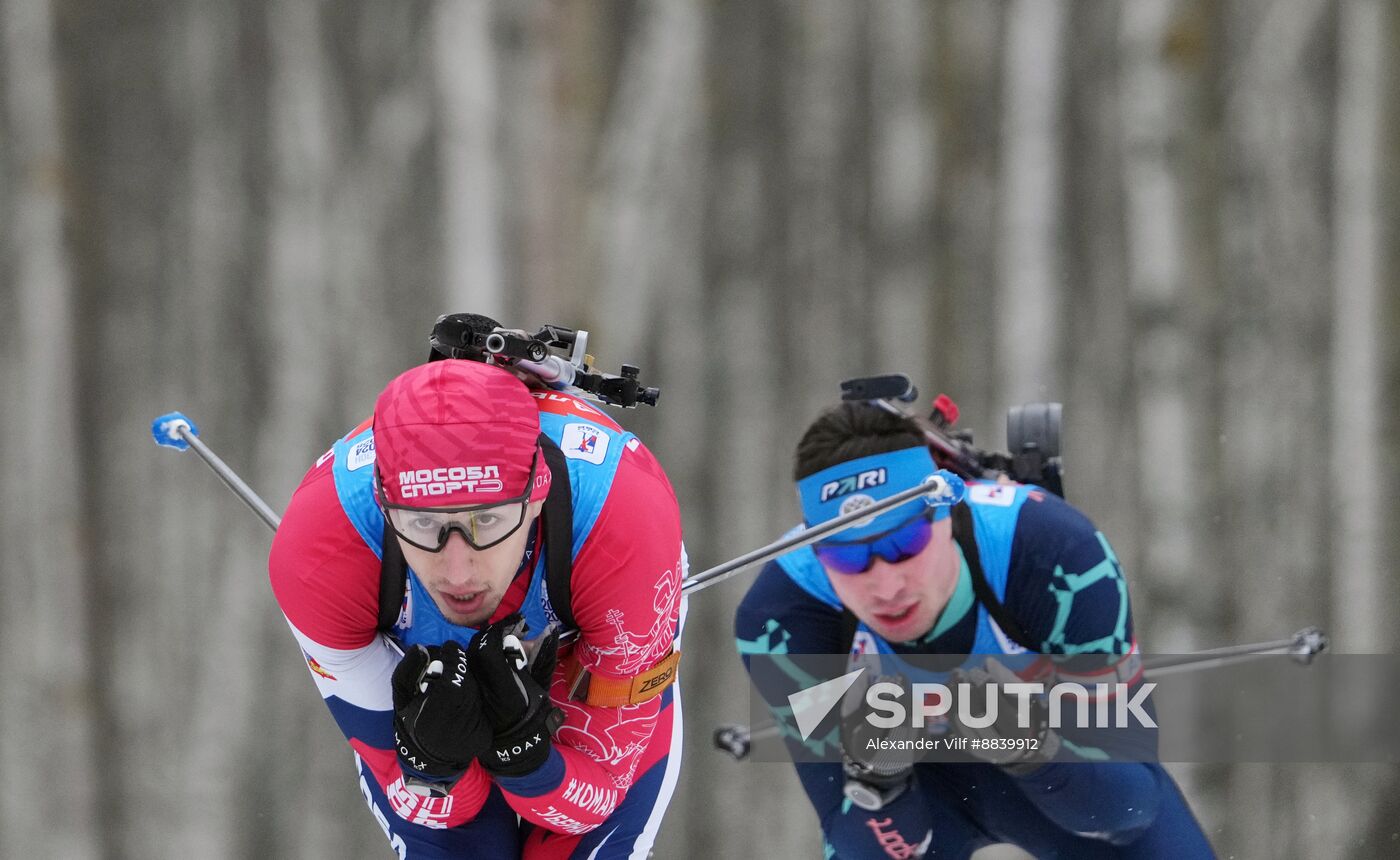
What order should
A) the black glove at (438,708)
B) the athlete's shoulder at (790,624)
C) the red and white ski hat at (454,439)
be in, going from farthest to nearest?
the athlete's shoulder at (790,624) → the black glove at (438,708) → the red and white ski hat at (454,439)

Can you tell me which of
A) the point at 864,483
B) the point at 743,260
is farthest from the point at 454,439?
the point at 743,260

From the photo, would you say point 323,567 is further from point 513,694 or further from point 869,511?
point 869,511

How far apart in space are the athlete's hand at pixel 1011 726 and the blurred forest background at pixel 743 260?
158 cm

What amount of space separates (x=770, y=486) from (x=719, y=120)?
101 cm

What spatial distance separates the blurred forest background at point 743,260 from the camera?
12.2 ft

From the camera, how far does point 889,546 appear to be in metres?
2.22

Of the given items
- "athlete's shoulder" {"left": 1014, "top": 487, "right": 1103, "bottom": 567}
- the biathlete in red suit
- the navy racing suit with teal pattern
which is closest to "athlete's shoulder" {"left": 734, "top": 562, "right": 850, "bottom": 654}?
the navy racing suit with teal pattern

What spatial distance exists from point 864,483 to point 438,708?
2.82 feet

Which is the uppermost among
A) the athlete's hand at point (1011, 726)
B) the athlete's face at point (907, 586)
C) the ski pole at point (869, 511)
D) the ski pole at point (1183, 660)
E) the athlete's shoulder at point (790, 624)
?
the ski pole at point (869, 511)

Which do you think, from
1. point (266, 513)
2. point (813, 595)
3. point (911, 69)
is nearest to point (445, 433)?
point (266, 513)

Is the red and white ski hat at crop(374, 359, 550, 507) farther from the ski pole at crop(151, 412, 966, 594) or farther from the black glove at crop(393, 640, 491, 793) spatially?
the ski pole at crop(151, 412, 966, 594)

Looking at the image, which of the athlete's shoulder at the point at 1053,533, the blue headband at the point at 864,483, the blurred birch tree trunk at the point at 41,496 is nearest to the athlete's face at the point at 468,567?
the blue headband at the point at 864,483

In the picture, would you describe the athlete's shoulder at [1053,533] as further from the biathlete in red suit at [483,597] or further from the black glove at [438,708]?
the black glove at [438,708]

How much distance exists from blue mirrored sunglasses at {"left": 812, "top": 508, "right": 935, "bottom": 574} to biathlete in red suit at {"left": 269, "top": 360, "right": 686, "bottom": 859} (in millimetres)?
358
